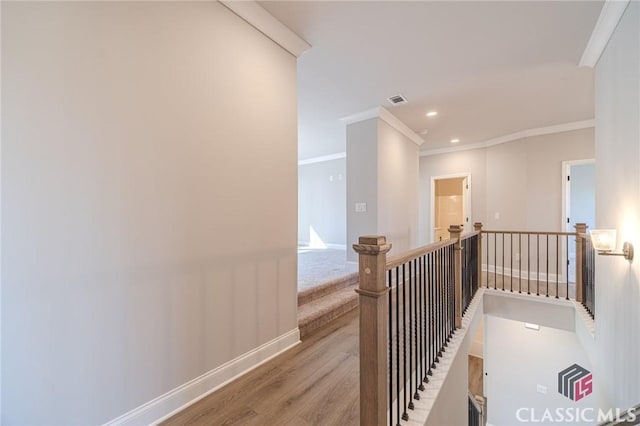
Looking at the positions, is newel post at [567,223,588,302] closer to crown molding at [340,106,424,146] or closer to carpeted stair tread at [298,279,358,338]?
crown molding at [340,106,424,146]

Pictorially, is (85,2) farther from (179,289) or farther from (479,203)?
(479,203)

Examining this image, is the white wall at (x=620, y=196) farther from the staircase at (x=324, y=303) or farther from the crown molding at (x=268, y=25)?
the crown molding at (x=268, y=25)

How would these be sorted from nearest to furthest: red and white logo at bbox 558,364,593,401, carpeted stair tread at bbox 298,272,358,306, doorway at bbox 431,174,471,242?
carpeted stair tread at bbox 298,272,358,306 < red and white logo at bbox 558,364,593,401 < doorway at bbox 431,174,471,242

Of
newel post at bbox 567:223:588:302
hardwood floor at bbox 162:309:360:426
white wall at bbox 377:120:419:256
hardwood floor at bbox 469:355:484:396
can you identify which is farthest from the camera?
hardwood floor at bbox 469:355:484:396

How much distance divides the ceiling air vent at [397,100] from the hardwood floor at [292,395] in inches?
120

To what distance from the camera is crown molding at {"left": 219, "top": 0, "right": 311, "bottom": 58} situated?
1.88 metres

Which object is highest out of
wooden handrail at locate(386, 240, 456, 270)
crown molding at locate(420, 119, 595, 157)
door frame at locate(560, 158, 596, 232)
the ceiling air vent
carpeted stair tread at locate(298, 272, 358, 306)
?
the ceiling air vent

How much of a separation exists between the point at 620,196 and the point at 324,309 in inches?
105

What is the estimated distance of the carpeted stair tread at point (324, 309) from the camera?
8.38 feet

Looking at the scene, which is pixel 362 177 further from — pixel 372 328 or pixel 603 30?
pixel 372 328

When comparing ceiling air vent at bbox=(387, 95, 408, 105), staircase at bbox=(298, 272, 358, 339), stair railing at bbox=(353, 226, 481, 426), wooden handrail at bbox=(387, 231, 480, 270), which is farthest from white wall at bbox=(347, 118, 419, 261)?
wooden handrail at bbox=(387, 231, 480, 270)

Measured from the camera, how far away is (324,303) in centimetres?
303

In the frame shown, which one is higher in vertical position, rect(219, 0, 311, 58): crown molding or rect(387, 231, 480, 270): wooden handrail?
rect(219, 0, 311, 58): crown molding

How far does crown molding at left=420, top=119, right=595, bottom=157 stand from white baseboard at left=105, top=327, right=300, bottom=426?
18.2 feet
